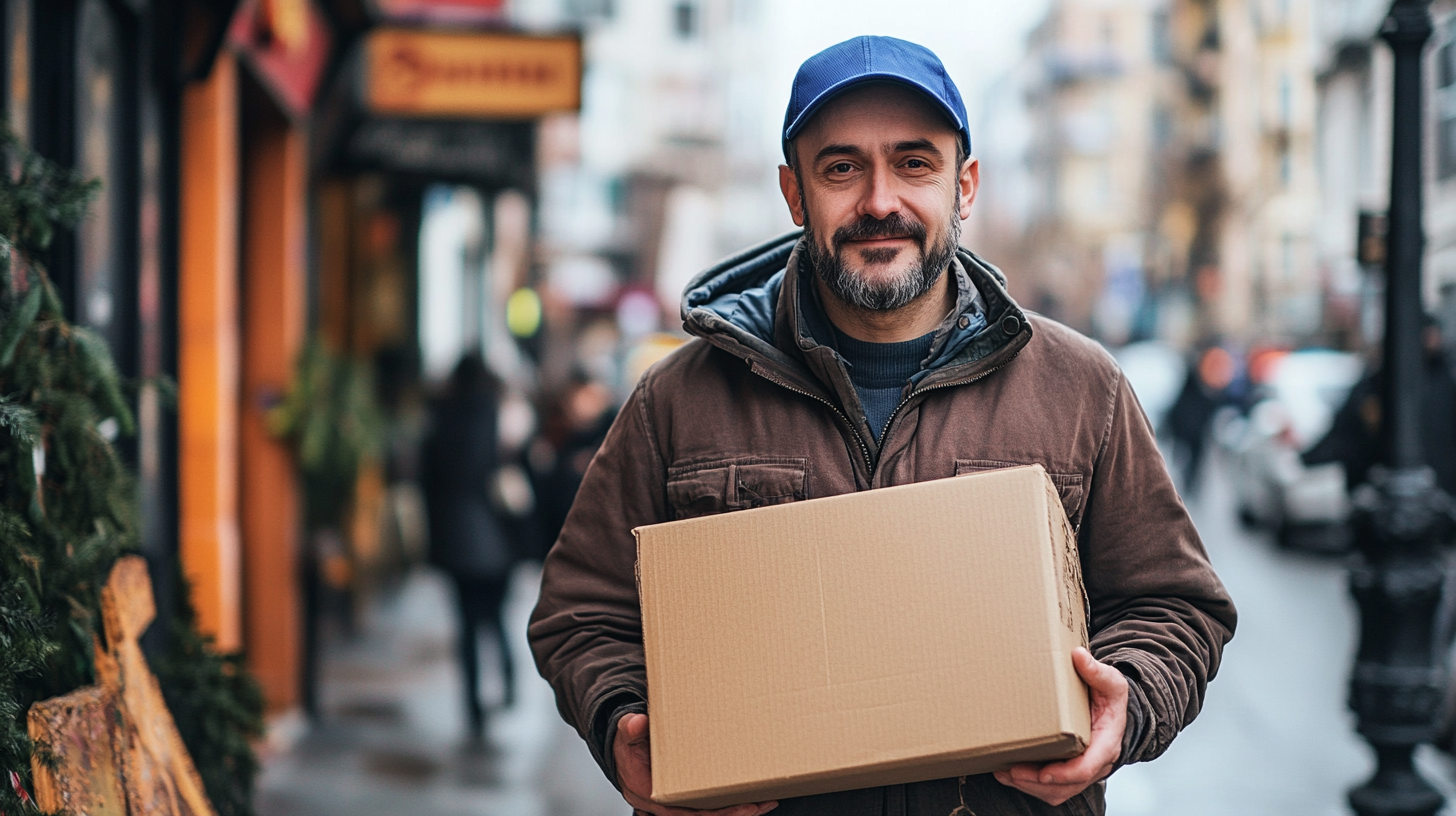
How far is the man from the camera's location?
8.13ft

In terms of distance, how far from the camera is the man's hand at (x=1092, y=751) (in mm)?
2215

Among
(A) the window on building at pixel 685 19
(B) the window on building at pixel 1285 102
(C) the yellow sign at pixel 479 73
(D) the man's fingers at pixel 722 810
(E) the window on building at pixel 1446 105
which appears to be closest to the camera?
(D) the man's fingers at pixel 722 810

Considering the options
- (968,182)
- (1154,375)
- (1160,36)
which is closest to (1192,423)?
(1154,375)

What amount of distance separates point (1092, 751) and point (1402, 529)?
3.68 m

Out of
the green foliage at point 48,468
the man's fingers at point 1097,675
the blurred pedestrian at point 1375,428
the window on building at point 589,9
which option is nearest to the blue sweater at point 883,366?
the man's fingers at point 1097,675

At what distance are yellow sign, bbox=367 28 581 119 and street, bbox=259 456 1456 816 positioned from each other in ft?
11.5

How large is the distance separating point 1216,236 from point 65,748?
53.2 metres

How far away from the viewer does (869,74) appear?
2.45m

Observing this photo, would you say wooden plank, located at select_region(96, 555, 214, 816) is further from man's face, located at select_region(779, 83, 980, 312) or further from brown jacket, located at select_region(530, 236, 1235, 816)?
man's face, located at select_region(779, 83, 980, 312)

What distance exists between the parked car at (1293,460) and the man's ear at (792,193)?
10.9m

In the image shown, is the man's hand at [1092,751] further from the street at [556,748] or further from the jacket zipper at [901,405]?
the street at [556,748]

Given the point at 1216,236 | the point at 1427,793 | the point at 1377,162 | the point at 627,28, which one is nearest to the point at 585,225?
the point at 627,28

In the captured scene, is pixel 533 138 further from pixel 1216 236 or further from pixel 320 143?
pixel 1216 236

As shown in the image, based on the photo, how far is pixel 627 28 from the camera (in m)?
50.3
